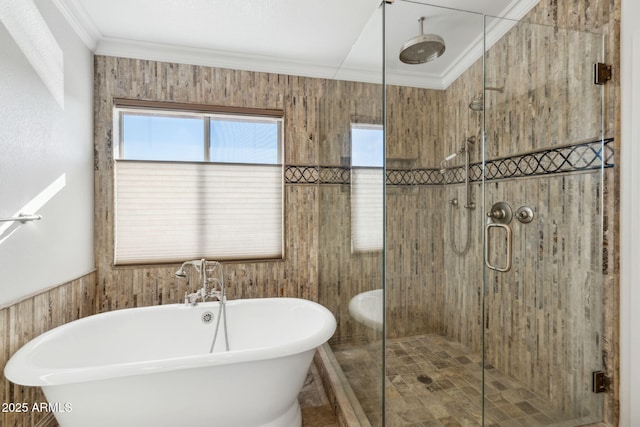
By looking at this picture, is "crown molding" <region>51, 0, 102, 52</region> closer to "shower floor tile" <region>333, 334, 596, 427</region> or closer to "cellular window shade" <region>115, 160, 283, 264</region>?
"cellular window shade" <region>115, 160, 283, 264</region>

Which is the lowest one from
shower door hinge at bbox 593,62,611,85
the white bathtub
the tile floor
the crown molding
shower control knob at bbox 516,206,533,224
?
the tile floor

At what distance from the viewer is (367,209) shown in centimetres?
158

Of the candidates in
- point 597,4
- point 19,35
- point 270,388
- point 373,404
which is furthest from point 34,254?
point 597,4

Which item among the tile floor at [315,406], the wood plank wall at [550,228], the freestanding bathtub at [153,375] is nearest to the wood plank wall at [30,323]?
the freestanding bathtub at [153,375]

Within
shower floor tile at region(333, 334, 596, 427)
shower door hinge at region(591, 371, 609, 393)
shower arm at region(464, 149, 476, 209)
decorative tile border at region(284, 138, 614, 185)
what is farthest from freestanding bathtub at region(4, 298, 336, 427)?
shower door hinge at region(591, 371, 609, 393)

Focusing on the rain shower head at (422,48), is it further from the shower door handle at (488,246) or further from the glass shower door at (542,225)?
the shower door handle at (488,246)

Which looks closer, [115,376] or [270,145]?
[115,376]

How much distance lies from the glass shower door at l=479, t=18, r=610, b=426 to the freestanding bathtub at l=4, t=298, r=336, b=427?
43.6 inches

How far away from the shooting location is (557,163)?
1615 millimetres

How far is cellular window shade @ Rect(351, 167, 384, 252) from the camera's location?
1432mm

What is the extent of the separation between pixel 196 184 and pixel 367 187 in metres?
1.56

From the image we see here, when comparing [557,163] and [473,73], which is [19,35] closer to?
[473,73]

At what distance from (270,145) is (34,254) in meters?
1.73

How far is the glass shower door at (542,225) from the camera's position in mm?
1540
